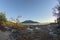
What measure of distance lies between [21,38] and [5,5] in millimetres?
3184

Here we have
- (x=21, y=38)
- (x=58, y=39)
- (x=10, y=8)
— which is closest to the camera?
(x=58, y=39)

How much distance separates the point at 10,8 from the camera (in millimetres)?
8109

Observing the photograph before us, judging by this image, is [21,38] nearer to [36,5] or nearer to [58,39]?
[58,39]

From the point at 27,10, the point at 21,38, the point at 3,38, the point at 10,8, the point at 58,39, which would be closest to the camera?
the point at 58,39

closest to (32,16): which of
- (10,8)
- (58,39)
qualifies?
(10,8)

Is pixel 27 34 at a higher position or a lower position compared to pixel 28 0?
lower

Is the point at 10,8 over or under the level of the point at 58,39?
over

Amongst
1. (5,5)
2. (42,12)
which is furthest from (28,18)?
(5,5)

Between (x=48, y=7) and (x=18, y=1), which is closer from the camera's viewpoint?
(x=48, y=7)

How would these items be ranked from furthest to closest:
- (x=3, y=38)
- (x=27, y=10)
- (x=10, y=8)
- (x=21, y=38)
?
(x=10, y=8) < (x=27, y=10) < (x=3, y=38) < (x=21, y=38)

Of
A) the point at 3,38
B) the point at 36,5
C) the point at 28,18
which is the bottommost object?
the point at 3,38

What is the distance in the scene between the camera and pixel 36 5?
7.16 m

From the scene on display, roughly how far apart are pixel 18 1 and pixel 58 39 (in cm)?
332

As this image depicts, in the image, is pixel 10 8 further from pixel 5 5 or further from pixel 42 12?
pixel 42 12
